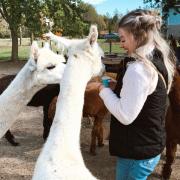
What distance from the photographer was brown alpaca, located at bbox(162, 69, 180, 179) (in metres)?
3.90

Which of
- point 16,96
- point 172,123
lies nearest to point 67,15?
point 172,123

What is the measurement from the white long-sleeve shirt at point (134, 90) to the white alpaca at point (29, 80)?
1.02m

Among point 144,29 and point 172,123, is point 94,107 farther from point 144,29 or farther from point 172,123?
point 144,29

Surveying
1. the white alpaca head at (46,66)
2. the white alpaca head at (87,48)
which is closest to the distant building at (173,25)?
the white alpaca head at (46,66)

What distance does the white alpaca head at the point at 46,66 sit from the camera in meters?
3.11

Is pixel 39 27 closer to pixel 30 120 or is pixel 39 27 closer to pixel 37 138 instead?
pixel 30 120

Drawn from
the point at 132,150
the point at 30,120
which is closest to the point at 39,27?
the point at 30,120

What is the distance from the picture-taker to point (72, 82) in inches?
80.7

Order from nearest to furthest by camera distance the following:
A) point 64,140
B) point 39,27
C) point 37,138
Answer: point 64,140 < point 37,138 < point 39,27

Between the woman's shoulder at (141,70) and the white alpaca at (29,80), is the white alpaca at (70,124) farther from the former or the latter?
the white alpaca at (29,80)

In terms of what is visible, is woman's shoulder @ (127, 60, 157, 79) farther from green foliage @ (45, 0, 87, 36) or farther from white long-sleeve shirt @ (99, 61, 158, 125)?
green foliage @ (45, 0, 87, 36)

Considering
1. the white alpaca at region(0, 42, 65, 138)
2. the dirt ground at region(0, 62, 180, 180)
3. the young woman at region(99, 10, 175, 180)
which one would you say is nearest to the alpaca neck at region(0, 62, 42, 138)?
the white alpaca at region(0, 42, 65, 138)

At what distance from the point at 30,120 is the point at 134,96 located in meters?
5.51

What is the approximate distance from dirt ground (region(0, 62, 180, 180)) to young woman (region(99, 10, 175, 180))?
2532 mm
